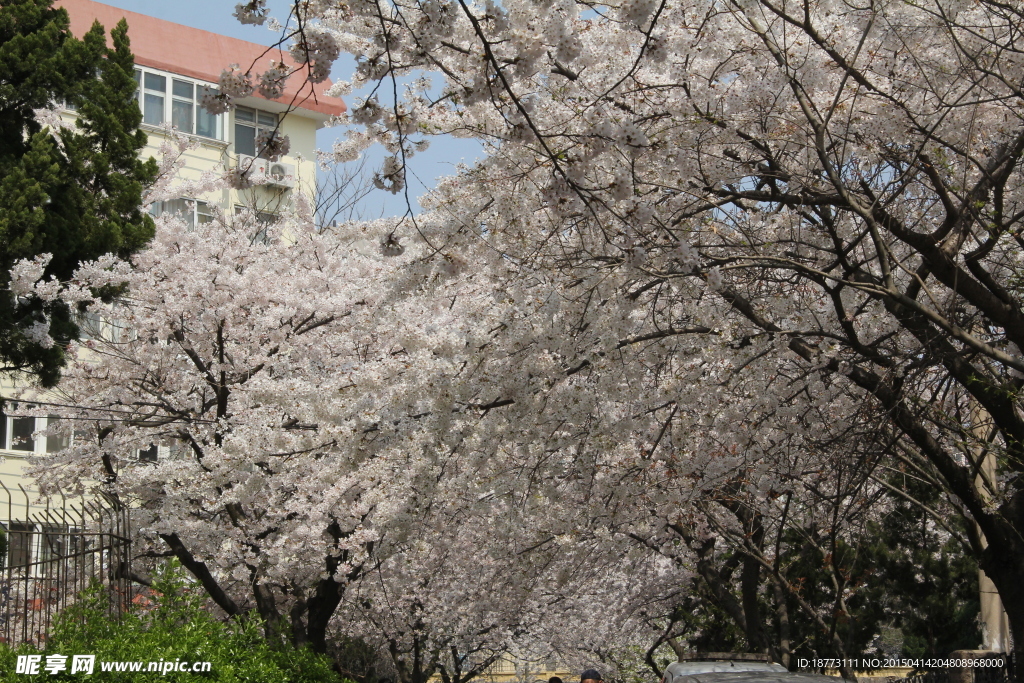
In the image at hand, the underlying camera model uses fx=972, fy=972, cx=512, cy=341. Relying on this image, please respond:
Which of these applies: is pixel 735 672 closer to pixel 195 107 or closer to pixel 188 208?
pixel 188 208

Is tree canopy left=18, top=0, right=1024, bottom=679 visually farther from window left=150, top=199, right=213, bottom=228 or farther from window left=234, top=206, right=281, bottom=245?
window left=150, top=199, right=213, bottom=228

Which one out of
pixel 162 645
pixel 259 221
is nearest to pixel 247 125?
pixel 259 221

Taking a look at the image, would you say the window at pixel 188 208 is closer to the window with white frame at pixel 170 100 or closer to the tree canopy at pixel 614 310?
the window with white frame at pixel 170 100

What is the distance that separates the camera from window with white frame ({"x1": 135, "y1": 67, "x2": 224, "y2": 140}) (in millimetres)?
23531

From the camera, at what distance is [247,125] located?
2586 centimetres

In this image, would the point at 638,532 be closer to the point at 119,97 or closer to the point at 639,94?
the point at 639,94

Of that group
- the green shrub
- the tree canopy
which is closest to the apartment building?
the tree canopy

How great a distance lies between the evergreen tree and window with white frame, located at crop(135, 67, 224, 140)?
13.1 meters

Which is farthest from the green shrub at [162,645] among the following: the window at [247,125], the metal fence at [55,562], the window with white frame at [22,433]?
the window at [247,125]

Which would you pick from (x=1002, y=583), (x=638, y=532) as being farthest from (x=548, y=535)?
(x=1002, y=583)

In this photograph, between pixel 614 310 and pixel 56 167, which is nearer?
pixel 614 310

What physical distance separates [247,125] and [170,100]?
2.45 m

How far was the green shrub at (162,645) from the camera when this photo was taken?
5629 mm

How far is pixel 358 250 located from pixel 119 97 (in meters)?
4.47
